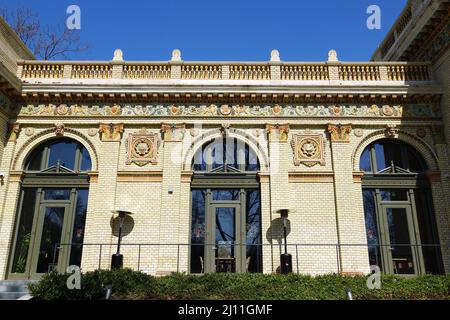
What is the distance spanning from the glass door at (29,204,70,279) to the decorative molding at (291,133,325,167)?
8659 mm

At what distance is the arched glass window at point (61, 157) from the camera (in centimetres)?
1506

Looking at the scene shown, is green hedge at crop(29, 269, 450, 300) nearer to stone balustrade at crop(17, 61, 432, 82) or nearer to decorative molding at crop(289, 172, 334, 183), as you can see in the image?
decorative molding at crop(289, 172, 334, 183)

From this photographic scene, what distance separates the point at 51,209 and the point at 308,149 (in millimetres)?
9708

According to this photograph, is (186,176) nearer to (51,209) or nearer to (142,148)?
(142,148)

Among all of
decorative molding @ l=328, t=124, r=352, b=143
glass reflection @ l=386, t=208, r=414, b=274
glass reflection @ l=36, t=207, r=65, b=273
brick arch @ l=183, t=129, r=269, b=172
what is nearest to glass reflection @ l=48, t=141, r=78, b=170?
glass reflection @ l=36, t=207, r=65, b=273

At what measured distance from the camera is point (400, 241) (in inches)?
571

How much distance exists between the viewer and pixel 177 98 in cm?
1534

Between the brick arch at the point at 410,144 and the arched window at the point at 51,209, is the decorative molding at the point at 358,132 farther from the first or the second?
the arched window at the point at 51,209

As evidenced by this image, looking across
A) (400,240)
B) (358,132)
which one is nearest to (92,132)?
(358,132)

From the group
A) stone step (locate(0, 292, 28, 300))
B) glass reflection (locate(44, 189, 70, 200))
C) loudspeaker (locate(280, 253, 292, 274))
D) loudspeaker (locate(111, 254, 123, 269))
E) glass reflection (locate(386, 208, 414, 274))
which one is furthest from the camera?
glass reflection (locate(44, 189, 70, 200))

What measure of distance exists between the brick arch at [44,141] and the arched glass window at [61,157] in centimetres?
22

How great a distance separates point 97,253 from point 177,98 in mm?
6302

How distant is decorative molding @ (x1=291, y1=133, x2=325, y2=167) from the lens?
1486 cm

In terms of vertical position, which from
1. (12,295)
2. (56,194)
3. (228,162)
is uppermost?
(228,162)
